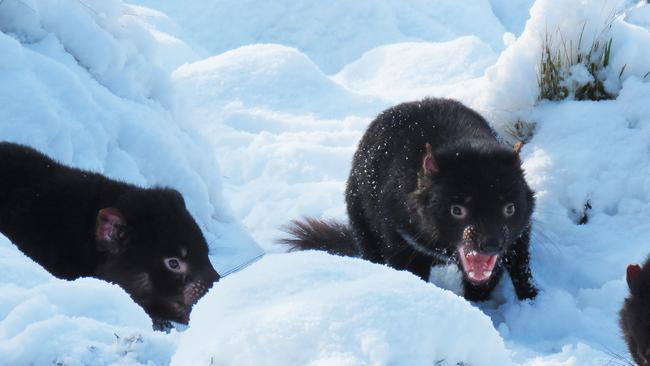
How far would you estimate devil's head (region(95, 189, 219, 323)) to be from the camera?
4105 mm

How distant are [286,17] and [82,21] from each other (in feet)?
34.5

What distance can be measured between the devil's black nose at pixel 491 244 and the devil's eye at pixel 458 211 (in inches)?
8.2

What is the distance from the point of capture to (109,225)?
4074 mm

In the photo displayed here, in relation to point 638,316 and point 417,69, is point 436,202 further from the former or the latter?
point 417,69

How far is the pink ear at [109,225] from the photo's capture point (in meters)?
4.04

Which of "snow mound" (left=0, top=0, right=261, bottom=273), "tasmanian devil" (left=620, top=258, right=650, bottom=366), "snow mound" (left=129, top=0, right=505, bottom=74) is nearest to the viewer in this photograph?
"tasmanian devil" (left=620, top=258, right=650, bottom=366)

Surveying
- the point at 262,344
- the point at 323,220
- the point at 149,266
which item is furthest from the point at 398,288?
the point at 323,220

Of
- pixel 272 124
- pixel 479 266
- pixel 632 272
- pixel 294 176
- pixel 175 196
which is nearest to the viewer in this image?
pixel 632 272

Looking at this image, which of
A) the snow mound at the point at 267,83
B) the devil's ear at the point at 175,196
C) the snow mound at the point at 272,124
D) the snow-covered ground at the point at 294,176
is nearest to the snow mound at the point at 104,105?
the snow-covered ground at the point at 294,176

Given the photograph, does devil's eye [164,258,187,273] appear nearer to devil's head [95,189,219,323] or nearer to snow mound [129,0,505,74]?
devil's head [95,189,219,323]

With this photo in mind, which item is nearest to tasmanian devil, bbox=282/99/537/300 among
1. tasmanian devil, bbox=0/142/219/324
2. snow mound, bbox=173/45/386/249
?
A: snow mound, bbox=173/45/386/249

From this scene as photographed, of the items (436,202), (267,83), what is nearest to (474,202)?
(436,202)

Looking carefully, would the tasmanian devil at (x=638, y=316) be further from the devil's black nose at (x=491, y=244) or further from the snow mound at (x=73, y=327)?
the snow mound at (x=73, y=327)

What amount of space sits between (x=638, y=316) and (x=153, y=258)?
219 cm
